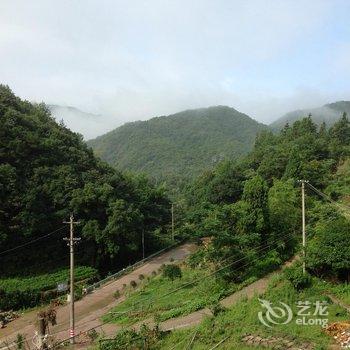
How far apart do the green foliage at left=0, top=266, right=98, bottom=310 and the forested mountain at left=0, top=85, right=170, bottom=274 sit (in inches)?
80.7

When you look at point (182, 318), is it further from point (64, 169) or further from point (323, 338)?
point (64, 169)

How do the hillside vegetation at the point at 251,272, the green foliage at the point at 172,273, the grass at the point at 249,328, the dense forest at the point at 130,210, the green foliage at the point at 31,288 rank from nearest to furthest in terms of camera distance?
the grass at the point at 249,328
the hillside vegetation at the point at 251,272
the dense forest at the point at 130,210
the green foliage at the point at 31,288
the green foliage at the point at 172,273

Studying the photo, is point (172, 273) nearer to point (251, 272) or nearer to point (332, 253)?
point (251, 272)

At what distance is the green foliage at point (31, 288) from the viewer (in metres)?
29.5

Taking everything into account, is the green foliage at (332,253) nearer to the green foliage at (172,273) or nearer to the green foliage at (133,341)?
the green foliage at (133,341)

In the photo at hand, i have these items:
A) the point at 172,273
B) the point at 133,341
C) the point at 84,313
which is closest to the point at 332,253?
the point at 133,341

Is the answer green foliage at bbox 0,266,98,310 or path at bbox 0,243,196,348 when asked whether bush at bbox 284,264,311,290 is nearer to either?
path at bbox 0,243,196,348

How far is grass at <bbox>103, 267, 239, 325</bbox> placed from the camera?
23.0 metres

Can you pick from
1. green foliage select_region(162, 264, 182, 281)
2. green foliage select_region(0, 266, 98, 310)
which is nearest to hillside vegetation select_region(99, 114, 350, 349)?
green foliage select_region(162, 264, 182, 281)

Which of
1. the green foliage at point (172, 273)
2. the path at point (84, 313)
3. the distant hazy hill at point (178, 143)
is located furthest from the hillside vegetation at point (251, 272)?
the distant hazy hill at point (178, 143)

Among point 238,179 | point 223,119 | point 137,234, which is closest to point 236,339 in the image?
point 137,234

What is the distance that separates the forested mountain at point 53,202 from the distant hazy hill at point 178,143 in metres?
55.2

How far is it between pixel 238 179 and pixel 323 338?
36.6m

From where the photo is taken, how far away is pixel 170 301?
25578mm
